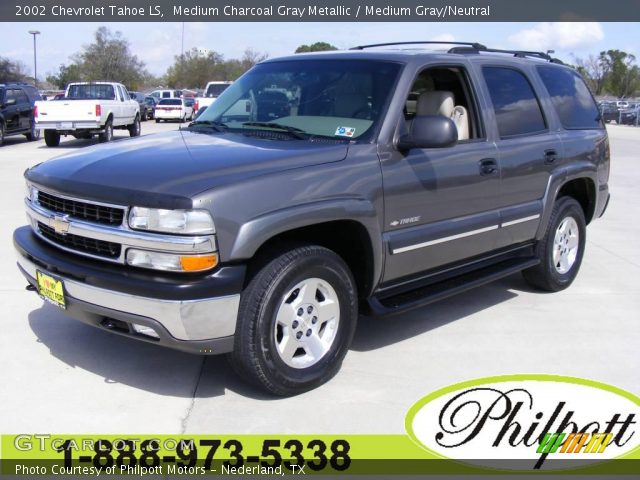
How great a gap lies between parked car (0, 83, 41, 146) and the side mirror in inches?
736

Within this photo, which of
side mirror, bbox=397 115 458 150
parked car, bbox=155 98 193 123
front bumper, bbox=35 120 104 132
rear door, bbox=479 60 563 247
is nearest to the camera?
side mirror, bbox=397 115 458 150

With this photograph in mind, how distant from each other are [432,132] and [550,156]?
1898 mm

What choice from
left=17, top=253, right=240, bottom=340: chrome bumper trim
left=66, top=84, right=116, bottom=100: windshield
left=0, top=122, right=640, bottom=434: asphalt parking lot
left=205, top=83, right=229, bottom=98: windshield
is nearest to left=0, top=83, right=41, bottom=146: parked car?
left=66, top=84, right=116, bottom=100: windshield

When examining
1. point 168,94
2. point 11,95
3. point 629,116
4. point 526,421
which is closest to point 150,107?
point 168,94

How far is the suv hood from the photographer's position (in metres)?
3.48

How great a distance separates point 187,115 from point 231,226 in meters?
29.9

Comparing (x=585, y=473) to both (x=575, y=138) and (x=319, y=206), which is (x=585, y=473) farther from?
(x=575, y=138)

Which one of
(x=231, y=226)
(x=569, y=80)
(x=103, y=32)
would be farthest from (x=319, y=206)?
(x=103, y=32)

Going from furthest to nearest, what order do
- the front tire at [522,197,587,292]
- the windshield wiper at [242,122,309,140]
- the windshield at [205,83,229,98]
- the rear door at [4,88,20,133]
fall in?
the windshield at [205,83,229,98] → the rear door at [4,88,20,133] → the front tire at [522,197,587,292] → the windshield wiper at [242,122,309,140]

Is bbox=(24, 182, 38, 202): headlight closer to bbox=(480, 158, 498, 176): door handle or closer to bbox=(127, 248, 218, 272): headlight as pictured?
bbox=(127, 248, 218, 272): headlight

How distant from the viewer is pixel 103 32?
6738 cm

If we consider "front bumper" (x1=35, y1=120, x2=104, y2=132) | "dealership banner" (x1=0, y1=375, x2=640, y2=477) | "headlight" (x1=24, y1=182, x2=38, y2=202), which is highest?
"headlight" (x1=24, y1=182, x2=38, y2=202)

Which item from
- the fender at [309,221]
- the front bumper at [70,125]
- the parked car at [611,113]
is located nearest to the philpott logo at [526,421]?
the fender at [309,221]

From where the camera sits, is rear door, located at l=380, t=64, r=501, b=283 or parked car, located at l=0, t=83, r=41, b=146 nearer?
rear door, located at l=380, t=64, r=501, b=283
